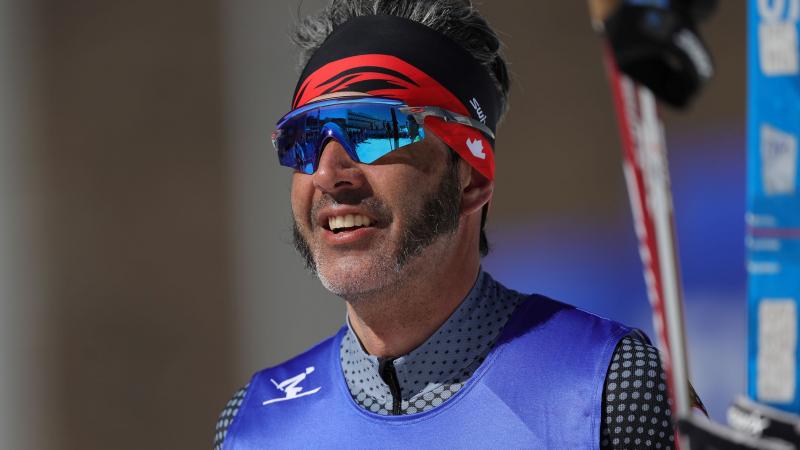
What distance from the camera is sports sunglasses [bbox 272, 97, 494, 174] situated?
2.25 metres

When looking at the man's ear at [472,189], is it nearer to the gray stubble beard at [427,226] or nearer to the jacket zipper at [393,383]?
the gray stubble beard at [427,226]

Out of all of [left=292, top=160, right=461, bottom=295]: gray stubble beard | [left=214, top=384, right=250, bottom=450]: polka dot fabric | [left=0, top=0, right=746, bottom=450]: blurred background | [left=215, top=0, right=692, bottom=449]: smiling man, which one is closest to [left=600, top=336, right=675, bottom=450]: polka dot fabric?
[left=215, top=0, right=692, bottom=449]: smiling man

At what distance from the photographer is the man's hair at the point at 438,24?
8.11 ft

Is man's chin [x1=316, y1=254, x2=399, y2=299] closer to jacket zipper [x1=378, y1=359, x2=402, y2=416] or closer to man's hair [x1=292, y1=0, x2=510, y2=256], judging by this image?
jacket zipper [x1=378, y1=359, x2=402, y2=416]

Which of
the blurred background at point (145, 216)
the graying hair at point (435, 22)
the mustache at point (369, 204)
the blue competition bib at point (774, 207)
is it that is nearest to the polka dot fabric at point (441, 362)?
the mustache at point (369, 204)

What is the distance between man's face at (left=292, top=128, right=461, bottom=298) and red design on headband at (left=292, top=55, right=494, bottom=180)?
81mm

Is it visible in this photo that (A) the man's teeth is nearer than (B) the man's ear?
Yes

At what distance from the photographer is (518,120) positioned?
16.6 feet

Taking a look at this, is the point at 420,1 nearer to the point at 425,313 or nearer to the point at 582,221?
the point at 425,313

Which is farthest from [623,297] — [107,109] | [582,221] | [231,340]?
[107,109]

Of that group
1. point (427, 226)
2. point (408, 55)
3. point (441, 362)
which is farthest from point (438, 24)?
point (441, 362)

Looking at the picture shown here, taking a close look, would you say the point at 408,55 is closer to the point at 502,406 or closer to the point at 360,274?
the point at 360,274

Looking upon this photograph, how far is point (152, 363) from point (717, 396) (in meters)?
3.05

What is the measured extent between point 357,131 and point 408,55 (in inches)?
8.9
